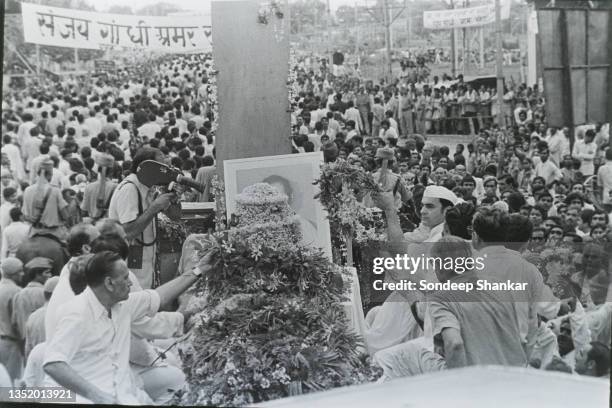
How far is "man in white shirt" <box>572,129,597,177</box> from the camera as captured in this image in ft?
18.4

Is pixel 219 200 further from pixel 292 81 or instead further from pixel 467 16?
pixel 467 16

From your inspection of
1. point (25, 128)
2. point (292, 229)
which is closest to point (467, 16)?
point (292, 229)

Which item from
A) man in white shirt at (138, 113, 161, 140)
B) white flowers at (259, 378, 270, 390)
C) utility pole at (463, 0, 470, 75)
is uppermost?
utility pole at (463, 0, 470, 75)

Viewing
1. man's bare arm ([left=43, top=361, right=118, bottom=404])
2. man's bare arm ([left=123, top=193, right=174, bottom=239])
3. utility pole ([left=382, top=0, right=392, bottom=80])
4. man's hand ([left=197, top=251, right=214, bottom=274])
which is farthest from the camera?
man's bare arm ([left=123, top=193, right=174, bottom=239])

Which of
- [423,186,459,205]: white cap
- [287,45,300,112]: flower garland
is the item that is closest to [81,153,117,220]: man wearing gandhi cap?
[287,45,300,112]: flower garland

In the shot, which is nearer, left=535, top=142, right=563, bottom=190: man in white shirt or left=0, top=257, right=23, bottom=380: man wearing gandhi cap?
left=535, top=142, right=563, bottom=190: man in white shirt

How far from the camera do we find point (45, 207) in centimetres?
611

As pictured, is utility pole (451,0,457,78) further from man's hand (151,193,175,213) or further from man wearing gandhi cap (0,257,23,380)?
man wearing gandhi cap (0,257,23,380)

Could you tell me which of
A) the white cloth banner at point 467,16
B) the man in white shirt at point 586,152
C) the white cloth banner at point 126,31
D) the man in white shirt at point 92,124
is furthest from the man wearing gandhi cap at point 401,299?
the man in white shirt at point 92,124

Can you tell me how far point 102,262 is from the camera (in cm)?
560

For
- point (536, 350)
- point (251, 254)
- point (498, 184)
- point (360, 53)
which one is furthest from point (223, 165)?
point (536, 350)

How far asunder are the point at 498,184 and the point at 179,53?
199cm

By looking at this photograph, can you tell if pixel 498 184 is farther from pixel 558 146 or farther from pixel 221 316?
pixel 221 316

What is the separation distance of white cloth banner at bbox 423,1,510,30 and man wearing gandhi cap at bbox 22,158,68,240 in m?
2.43
